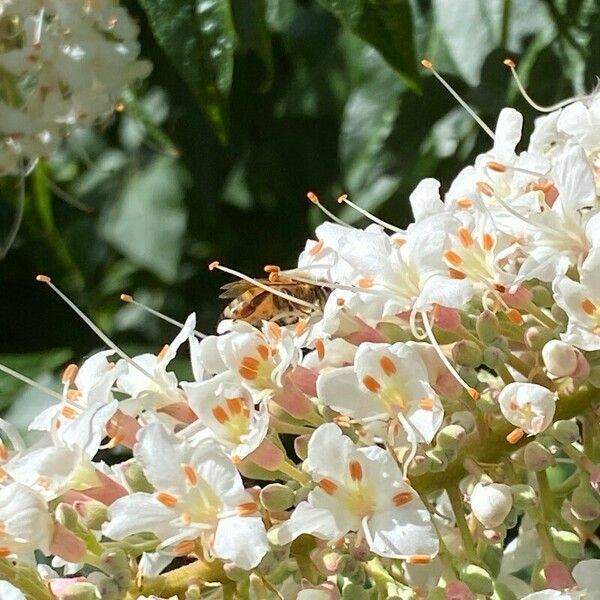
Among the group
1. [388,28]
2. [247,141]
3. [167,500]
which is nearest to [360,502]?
[167,500]

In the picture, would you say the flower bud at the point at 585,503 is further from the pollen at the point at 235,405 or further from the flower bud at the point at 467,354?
the pollen at the point at 235,405

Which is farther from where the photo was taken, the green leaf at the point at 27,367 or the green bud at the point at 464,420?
the green leaf at the point at 27,367

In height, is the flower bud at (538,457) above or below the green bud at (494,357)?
below

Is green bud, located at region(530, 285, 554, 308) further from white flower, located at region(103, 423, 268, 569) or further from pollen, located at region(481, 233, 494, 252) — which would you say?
white flower, located at region(103, 423, 268, 569)

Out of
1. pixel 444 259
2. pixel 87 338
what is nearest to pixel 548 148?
pixel 444 259

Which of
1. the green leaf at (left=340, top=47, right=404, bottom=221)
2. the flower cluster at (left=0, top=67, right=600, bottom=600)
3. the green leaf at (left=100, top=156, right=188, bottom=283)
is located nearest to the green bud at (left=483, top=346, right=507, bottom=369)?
the flower cluster at (left=0, top=67, right=600, bottom=600)

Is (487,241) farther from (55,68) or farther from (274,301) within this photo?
(55,68)

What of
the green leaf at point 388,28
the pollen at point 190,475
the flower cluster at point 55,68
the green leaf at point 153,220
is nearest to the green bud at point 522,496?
the pollen at point 190,475

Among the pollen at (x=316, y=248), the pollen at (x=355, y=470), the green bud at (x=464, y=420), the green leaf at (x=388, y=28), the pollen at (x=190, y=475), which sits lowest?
the green bud at (x=464, y=420)
